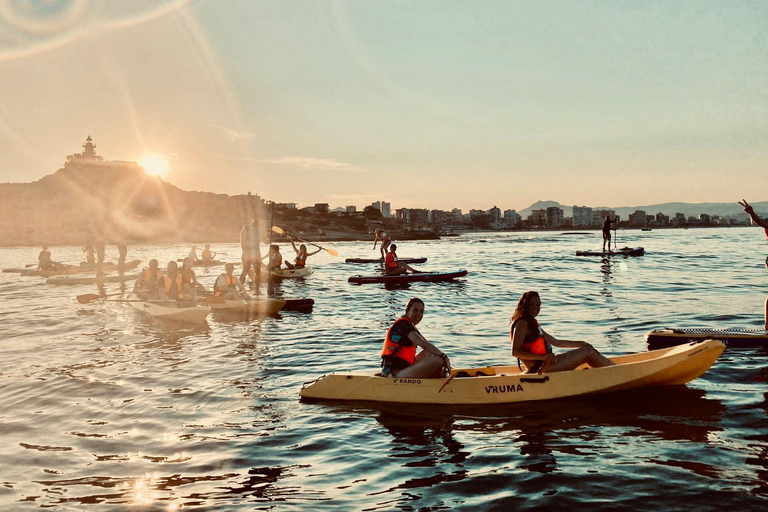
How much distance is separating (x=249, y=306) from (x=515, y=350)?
40.7 feet

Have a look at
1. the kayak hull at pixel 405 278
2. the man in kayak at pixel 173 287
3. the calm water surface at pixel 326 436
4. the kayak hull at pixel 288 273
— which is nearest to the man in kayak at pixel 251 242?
the man in kayak at pixel 173 287

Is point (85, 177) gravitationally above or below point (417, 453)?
above

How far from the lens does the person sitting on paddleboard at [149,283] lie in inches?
762

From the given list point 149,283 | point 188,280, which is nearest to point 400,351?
point 188,280

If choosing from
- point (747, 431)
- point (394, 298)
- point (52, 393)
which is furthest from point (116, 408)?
point (394, 298)

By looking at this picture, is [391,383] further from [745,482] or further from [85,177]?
[85,177]

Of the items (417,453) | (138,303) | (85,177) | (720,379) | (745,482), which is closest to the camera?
(745,482)

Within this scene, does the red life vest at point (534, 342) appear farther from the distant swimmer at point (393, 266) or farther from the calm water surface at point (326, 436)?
the distant swimmer at point (393, 266)

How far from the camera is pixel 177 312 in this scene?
1720cm

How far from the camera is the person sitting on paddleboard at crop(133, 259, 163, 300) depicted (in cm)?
1936

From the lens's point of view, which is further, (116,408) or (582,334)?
(582,334)

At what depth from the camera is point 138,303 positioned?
1886 centimetres

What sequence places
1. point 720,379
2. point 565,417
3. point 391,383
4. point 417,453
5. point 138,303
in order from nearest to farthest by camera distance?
point 417,453 → point 565,417 → point 391,383 → point 720,379 → point 138,303

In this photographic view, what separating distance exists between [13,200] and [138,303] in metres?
202
